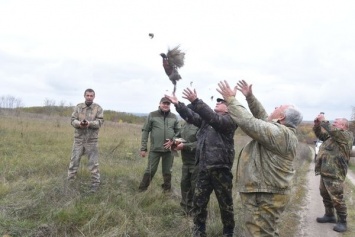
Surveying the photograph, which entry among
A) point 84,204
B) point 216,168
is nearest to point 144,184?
point 84,204

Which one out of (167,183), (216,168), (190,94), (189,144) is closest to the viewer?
(190,94)

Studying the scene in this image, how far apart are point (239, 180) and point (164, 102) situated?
3.18m

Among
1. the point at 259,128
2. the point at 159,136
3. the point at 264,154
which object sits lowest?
the point at 264,154

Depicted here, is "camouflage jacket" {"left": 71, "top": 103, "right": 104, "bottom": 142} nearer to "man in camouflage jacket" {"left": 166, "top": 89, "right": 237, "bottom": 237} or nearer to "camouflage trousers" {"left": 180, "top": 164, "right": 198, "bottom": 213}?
"camouflage trousers" {"left": 180, "top": 164, "right": 198, "bottom": 213}

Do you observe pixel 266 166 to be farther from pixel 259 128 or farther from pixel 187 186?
pixel 187 186

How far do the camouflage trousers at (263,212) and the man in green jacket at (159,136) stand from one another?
3.05m

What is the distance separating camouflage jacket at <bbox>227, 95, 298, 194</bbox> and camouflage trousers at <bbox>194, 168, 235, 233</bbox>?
0.97 metres

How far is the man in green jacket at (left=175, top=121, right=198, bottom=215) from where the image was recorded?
5926 mm

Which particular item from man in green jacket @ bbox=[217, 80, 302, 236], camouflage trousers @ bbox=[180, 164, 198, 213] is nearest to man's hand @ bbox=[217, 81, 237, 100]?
man in green jacket @ bbox=[217, 80, 302, 236]

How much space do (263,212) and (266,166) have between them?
49 cm

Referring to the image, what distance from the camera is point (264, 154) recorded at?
3.76 meters

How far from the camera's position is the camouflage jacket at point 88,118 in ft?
21.7

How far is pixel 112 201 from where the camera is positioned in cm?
574

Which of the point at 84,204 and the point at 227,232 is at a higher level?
the point at 84,204
